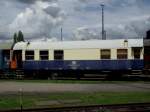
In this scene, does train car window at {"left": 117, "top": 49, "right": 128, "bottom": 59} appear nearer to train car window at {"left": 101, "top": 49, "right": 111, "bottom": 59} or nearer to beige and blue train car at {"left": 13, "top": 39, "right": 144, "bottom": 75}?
beige and blue train car at {"left": 13, "top": 39, "right": 144, "bottom": 75}

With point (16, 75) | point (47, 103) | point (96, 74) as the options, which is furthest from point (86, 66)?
point (47, 103)

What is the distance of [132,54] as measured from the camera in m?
36.3

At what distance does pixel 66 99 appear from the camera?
20984 millimetres

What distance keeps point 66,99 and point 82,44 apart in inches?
688

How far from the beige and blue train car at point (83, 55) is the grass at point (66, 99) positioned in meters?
13.0

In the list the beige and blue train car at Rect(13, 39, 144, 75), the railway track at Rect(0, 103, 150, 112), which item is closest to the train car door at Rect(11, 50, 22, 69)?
the beige and blue train car at Rect(13, 39, 144, 75)

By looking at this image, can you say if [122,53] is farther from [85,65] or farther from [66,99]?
[66,99]

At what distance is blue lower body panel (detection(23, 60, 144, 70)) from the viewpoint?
36344 millimetres

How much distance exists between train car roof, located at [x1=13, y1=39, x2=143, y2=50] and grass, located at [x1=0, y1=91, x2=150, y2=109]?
13.4 meters

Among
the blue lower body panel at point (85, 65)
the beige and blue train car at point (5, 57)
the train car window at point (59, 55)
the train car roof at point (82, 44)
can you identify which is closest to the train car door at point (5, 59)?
the beige and blue train car at point (5, 57)

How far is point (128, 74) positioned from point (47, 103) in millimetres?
19029

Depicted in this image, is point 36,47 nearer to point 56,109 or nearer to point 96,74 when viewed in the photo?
point 96,74

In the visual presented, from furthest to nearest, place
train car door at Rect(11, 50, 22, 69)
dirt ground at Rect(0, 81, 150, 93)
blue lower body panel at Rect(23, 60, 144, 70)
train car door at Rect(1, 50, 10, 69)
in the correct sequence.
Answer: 1. train car door at Rect(1, 50, 10, 69)
2. train car door at Rect(11, 50, 22, 69)
3. blue lower body panel at Rect(23, 60, 144, 70)
4. dirt ground at Rect(0, 81, 150, 93)

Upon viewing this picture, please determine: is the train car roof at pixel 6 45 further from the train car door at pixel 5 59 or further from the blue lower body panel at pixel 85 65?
the blue lower body panel at pixel 85 65
